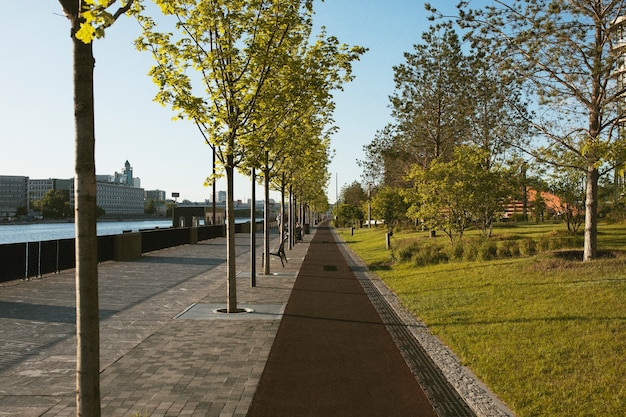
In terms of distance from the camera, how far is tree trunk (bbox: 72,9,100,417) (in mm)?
3678

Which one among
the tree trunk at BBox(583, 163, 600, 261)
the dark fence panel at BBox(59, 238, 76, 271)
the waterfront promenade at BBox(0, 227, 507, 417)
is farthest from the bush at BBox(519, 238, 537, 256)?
the dark fence panel at BBox(59, 238, 76, 271)

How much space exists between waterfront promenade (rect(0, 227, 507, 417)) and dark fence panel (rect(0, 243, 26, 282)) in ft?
3.52

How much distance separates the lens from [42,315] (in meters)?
9.81

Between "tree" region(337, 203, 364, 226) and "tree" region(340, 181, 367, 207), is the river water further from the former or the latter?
"tree" region(340, 181, 367, 207)

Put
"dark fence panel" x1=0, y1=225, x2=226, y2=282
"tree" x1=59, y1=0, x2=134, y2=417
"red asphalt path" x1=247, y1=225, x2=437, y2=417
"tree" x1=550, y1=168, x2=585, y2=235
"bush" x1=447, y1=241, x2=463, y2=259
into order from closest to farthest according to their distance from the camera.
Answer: "tree" x1=59, y1=0, x2=134, y2=417
"red asphalt path" x1=247, y1=225, x2=437, y2=417
"dark fence panel" x1=0, y1=225, x2=226, y2=282
"bush" x1=447, y1=241, x2=463, y2=259
"tree" x1=550, y1=168, x2=585, y2=235

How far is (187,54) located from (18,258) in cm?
846

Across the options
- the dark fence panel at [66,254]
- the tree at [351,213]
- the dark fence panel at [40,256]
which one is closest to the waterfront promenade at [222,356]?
the dark fence panel at [40,256]

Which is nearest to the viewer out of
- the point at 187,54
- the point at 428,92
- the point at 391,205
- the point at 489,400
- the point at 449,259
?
the point at 489,400

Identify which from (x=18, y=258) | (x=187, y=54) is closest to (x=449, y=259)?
(x=187, y=54)

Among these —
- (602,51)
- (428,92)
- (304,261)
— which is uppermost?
(428,92)

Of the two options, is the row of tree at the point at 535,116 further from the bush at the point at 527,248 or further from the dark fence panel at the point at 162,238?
the dark fence panel at the point at 162,238

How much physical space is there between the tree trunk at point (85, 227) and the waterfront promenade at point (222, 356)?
1.35 m

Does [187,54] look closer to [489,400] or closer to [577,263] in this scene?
[489,400]

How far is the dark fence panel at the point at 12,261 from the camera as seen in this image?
1383 cm
